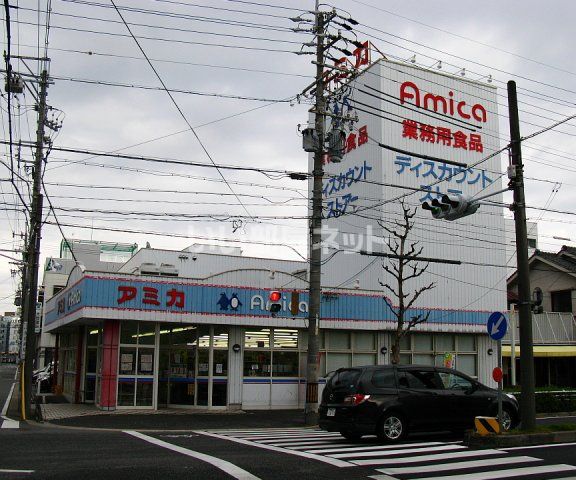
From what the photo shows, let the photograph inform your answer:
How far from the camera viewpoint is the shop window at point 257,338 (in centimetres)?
2414

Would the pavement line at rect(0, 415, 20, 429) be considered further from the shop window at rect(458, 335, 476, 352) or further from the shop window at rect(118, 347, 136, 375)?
the shop window at rect(458, 335, 476, 352)

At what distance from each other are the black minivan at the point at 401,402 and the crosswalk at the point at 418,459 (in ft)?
1.32

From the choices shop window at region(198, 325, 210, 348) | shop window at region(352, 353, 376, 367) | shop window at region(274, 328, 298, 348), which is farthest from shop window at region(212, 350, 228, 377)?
shop window at region(352, 353, 376, 367)

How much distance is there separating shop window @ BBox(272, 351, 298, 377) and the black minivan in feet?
33.2

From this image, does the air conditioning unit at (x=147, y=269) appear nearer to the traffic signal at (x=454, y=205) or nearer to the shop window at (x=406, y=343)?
the shop window at (x=406, y=343)

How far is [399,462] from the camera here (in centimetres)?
1071

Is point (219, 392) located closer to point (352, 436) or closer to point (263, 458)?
point (352, 436)

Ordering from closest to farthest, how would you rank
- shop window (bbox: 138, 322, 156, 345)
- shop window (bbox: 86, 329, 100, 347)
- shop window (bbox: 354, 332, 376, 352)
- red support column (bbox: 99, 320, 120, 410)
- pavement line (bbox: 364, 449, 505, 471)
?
pavement line (bbox: 364, 449, 505, 471), red support column (bbox: 99, 320, 120, 410), shop window (bbox: 138, 322, 156, 345), shop window (bbox: 354, 332, 376, 352), shop window (bbox: 86, 329, 100, 347)

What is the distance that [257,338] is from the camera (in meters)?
24.3

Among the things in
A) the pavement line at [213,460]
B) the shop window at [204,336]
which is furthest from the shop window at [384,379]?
the shop window at [204,336]

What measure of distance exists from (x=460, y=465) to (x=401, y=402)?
3.18m

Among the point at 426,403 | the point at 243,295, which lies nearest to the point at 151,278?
the point at 243,295

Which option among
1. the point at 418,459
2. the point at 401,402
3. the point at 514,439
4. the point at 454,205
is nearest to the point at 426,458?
the point at 418,459

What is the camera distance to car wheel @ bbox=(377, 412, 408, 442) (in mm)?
13258
